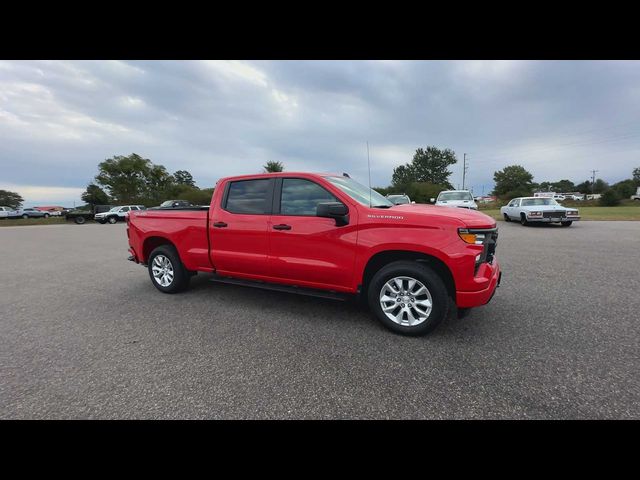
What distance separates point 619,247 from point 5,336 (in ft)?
42.4

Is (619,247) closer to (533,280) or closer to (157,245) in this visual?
(533,280)

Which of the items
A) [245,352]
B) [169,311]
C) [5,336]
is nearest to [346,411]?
[245,352]

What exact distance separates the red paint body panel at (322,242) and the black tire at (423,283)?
0.54ft

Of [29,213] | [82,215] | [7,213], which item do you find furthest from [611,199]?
[7,213]

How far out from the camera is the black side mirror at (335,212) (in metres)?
3.21

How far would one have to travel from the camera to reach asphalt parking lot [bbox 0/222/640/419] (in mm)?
2121

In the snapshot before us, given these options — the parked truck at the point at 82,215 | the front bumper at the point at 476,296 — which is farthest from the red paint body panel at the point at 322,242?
the parked truck at the point at 82,215

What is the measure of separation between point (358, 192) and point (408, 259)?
115 centimetres

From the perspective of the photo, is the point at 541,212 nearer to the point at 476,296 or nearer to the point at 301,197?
the point at 476,296

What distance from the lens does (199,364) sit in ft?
8.80

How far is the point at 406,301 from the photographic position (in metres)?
3.20

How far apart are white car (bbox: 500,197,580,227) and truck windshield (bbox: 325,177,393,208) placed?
13661mm

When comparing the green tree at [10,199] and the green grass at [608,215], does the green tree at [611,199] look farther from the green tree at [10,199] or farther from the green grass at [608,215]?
the green tree at [10,199]
